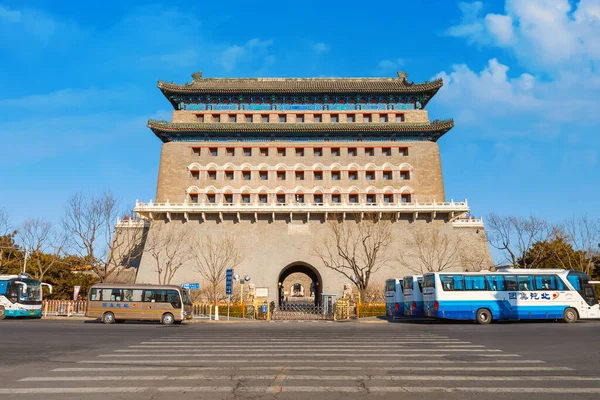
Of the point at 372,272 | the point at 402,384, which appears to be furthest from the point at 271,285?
the point at 402,384

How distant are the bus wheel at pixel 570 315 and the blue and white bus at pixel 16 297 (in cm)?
2963

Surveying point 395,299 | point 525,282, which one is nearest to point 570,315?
point 525,282

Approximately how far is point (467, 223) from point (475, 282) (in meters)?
20.8

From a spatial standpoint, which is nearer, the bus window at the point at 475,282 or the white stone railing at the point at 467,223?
the bus window at the point at 475,282

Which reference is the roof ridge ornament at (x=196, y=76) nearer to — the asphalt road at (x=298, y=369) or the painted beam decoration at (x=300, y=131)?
the painted beam decoration at (x=300, y=131)

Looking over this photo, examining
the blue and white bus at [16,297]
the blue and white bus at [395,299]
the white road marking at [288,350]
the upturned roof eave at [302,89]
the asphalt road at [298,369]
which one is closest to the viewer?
the asphalt road at [298,369]

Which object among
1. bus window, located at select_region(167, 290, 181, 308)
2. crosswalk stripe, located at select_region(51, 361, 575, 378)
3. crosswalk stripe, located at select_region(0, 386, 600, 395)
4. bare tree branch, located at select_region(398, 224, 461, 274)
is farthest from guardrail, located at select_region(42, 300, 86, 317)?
bare tree branch, located at select_region(398, 224, 461, 274)

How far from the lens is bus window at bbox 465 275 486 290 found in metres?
22.1

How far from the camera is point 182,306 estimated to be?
2309cm

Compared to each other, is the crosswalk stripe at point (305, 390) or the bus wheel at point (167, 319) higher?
the bus wheel at point (167, 319)

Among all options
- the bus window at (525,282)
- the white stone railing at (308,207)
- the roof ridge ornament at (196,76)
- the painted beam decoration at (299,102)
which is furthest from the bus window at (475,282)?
the roof ridge ornament at (196,76)

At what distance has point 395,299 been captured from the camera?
1096 inches

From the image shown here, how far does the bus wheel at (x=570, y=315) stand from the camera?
22.1 meters

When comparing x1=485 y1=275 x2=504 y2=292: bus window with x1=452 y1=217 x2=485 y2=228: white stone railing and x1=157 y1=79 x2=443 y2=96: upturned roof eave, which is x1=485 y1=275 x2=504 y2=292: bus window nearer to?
x1=452 y1=217 x2=485 y2=228: white stone railing
